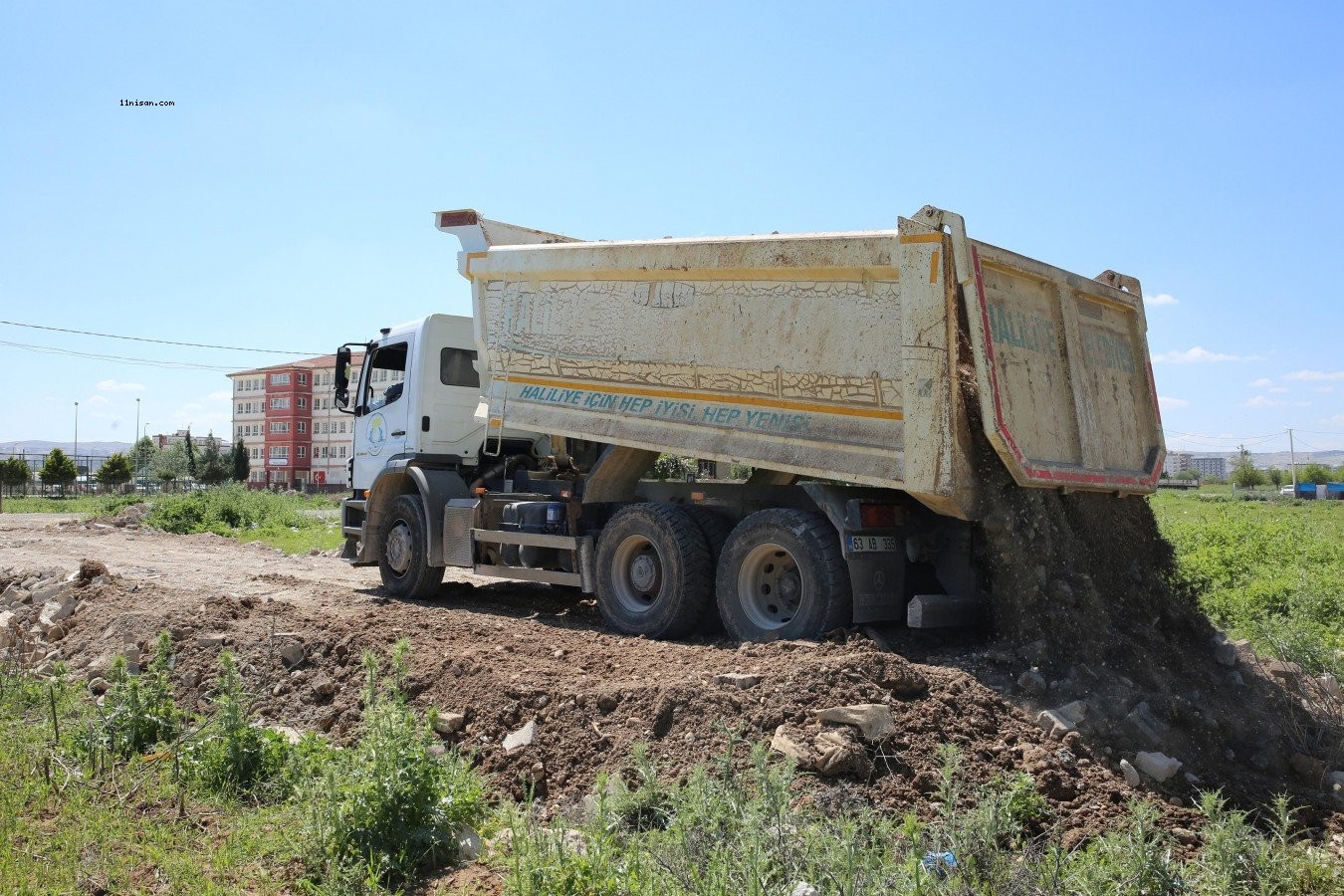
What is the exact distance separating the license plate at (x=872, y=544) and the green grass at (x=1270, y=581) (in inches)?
92.6

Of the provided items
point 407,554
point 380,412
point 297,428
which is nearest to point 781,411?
point 407,554

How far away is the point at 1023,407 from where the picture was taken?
22.1 ft

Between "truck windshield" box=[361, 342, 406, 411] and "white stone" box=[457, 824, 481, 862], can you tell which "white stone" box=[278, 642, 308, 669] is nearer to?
"white stone" box=[457, 824, 481, 862]

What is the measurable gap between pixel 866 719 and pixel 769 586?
9.01ft

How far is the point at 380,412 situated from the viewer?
38.0 feet

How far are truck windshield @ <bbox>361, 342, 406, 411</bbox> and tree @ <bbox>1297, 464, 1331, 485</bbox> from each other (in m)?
96.0

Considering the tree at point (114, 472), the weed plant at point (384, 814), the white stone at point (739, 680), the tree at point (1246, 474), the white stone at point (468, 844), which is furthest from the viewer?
the tree at point (1246, 474)

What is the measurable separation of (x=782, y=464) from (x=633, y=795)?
129 inches

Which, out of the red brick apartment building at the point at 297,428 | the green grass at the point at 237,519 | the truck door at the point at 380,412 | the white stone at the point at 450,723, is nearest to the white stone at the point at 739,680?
the white stone at the point at 450,723

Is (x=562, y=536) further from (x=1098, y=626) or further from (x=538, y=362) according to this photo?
(x=1098, y=626)

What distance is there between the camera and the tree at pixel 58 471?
52.7m

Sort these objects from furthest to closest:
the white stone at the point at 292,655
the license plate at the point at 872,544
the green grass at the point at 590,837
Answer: the white stone at the point at 292,655 < the license plate at the point at 872,544 < the green grass at the point at 590,837

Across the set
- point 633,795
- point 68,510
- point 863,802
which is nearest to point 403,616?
point 633,795

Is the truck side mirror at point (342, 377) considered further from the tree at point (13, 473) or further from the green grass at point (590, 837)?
the tree at point (13, 473)
